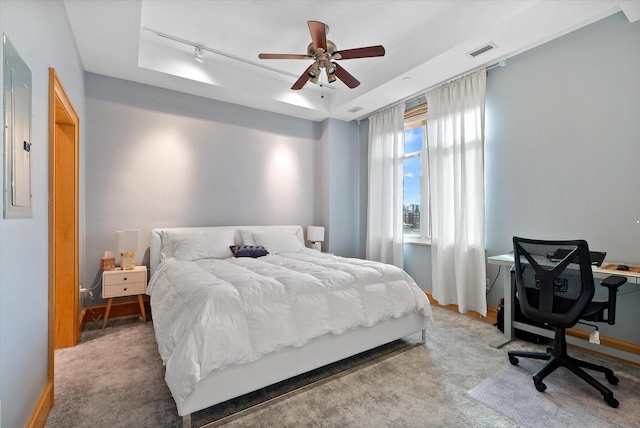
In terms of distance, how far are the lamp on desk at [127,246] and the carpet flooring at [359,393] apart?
88 cm

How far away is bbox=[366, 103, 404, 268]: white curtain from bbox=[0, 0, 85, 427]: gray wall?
380cm

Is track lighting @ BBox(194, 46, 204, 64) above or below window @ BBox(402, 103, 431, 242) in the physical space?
above

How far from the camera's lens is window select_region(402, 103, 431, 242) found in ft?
14.0

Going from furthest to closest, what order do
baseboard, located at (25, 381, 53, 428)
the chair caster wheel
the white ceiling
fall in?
the white ceiling < the chair caster wheel < baseboard, located at (25, 381, 53, 428)

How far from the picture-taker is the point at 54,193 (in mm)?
2033

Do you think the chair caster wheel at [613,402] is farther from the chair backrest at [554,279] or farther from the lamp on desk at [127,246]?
the lamp on desk at [127,246]

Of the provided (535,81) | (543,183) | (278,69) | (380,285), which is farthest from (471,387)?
(278,69)

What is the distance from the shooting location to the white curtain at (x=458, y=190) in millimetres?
3434

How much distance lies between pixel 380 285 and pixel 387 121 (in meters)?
2.96

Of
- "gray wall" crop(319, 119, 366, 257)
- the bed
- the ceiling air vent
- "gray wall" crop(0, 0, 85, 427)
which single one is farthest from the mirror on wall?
"gray wall" crop(319, 119, 366, 257)

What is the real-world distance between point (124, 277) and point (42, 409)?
1.71 meters

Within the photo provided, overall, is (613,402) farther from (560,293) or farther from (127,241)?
(127,241)

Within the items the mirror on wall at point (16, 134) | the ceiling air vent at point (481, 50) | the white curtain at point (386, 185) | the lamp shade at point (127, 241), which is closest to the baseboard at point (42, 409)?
the mirror on wall at point (16, 134)

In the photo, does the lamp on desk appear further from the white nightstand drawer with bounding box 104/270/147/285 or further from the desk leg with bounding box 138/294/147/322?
the desk leg with bounding box 138/294/147/322
